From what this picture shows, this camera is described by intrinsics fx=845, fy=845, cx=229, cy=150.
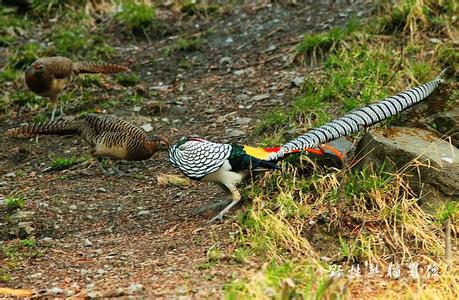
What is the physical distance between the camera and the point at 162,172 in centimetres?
739

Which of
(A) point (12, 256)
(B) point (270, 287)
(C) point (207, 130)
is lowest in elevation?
(C) point (207, 130)

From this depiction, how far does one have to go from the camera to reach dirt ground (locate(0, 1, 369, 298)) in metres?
5.20

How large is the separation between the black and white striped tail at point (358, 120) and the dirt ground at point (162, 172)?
2.43ft

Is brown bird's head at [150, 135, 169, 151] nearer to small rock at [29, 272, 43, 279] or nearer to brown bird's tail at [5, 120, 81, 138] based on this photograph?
brown bird's tail at [5, 120, 81, 138]

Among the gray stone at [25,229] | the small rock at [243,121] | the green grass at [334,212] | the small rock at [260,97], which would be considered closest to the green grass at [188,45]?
the small rock at [260,97]

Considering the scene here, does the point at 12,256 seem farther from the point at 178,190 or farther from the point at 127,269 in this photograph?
the point at 178,190

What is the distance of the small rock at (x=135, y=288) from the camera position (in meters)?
4.84

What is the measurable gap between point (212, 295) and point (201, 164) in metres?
1.35

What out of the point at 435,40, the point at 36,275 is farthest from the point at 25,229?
the point at 435,40

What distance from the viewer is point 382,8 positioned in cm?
939

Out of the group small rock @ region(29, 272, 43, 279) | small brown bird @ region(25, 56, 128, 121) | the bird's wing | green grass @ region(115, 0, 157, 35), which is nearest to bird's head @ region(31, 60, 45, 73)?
small brown bird @ region(25, 56, 128, 121)

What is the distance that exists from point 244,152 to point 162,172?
158 centimetres

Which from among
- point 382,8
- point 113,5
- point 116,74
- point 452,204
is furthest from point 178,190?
point 113,5

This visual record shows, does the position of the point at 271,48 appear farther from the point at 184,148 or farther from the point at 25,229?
the point at 25,229
